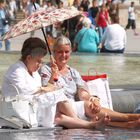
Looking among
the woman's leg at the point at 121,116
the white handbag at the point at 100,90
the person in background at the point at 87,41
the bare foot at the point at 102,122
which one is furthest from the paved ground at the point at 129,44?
the bare foot at the point at 102,122

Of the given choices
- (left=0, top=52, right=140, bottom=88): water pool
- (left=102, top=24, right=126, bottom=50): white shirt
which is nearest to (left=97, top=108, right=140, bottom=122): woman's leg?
(left=0, top=52, right=140, bottom=88): water pool

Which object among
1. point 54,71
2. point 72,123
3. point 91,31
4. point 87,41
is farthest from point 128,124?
point 87,41

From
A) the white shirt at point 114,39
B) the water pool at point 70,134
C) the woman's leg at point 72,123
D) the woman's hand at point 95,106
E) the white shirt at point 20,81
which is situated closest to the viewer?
the water pool at point 70,134

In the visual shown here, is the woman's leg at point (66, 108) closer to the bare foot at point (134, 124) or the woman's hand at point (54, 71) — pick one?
the woman's hand at point (54, 71)

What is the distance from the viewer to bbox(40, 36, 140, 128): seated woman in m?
8.13

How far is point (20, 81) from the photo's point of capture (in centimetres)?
777

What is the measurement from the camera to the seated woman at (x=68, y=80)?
26.7 feet

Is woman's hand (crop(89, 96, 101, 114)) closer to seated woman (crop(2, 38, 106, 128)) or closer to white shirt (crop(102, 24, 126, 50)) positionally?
seated woman (crop(2, 38, 106, 128))

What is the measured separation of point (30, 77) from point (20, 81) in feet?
0.57

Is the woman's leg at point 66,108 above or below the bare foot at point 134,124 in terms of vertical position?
above

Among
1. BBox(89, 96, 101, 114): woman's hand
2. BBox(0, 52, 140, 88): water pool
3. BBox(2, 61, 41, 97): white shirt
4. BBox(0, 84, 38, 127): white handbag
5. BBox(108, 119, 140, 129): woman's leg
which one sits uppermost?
BBox(2, 61, 41, 97): white shirt

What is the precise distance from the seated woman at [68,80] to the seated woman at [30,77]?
0.57 ft

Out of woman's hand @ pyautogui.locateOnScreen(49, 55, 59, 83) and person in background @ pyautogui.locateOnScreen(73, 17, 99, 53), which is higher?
woman's hand @ pyautogui.locateOnScreen(49, 55, 59, 83)

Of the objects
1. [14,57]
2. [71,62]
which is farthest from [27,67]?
[14,57]
